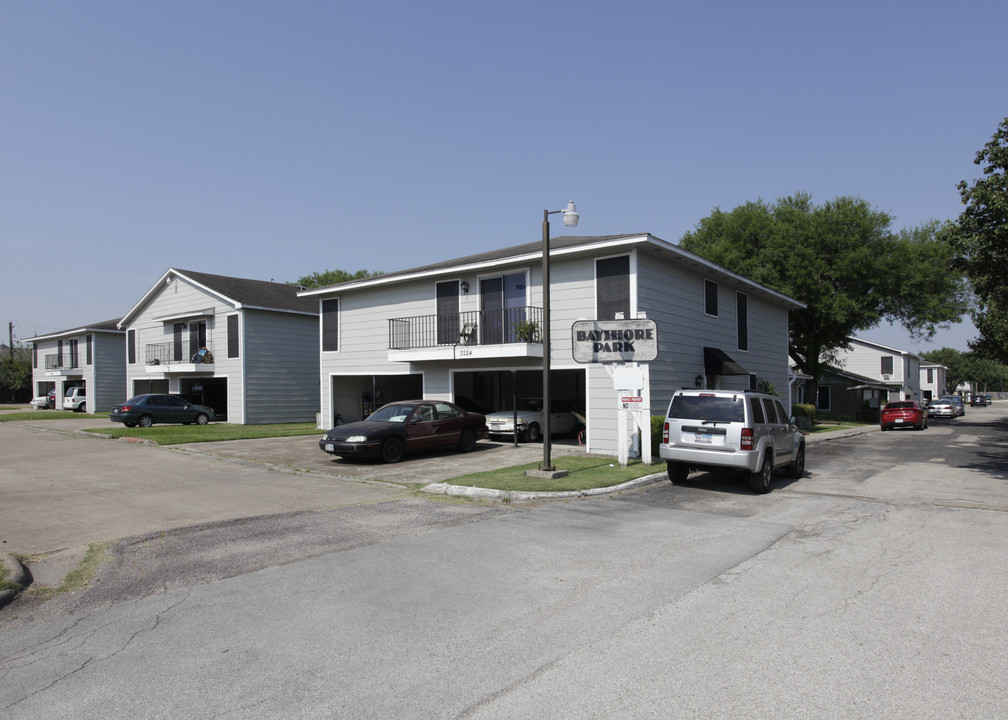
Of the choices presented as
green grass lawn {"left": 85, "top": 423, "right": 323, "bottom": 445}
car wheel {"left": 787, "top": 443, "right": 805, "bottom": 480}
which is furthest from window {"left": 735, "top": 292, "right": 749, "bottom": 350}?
green grass lawn {"left": 85, "top": 423, "right": 323, "bottom": 445}

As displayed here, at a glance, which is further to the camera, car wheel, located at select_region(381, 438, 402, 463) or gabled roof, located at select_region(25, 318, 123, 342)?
gabled roof, located at select_region(25, 318, 123, 342)

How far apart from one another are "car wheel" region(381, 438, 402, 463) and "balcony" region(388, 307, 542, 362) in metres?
4.36

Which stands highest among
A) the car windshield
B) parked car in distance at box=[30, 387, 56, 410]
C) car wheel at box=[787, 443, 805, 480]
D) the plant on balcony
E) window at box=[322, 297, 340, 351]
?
window at box=[322, 297, 340, 351]

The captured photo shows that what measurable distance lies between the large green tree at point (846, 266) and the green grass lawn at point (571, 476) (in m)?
24.7

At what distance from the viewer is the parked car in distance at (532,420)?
20.3 metres

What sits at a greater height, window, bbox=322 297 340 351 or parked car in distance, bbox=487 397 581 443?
window, bbox=322 297 340 351

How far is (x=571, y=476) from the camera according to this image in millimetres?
12922

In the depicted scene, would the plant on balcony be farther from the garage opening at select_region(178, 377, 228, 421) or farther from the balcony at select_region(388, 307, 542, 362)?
the garage opening at select_region(178, 377, 228, 421)

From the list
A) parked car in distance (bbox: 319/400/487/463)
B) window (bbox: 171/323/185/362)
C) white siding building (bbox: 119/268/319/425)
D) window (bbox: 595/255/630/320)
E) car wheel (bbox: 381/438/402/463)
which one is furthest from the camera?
window (bbox: 171/323/185/362)

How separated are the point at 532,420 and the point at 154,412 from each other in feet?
54.7

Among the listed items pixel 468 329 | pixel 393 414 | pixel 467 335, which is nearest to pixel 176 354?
pixel 468 329

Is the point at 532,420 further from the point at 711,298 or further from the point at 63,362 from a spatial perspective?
the point at 63,362

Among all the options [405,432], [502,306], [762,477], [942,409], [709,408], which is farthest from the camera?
[942,409]

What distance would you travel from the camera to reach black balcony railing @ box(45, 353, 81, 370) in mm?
42625
